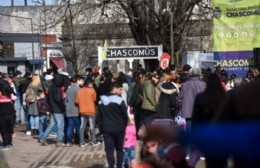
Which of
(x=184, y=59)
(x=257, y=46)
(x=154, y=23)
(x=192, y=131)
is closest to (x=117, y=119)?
(x=257, y=46)

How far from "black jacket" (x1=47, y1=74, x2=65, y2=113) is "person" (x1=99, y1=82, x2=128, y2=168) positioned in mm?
5302

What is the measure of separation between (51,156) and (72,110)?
178 centimetres

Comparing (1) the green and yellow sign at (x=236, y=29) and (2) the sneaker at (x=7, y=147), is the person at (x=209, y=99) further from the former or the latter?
(2) the sneaker at (x=7, y=147)

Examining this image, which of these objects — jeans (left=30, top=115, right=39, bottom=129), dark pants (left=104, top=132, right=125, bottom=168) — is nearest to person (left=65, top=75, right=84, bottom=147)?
jeans (left=30, top=115, right=39, bottom=129)

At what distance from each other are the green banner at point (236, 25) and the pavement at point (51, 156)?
3.98 metres

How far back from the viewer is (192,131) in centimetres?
289

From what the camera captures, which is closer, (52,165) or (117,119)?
(117,119)

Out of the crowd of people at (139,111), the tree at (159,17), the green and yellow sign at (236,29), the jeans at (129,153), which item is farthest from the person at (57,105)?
the tree at (159,17)

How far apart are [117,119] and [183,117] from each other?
1817 mm

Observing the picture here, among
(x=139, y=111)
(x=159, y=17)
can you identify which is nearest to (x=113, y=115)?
(x=139, y=111)

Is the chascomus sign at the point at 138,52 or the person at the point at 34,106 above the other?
the chascomus sign at the point at 138,52

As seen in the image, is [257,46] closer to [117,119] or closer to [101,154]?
[101,154]

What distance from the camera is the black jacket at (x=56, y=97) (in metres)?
16.2

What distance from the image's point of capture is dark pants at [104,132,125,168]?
36.0 ft
